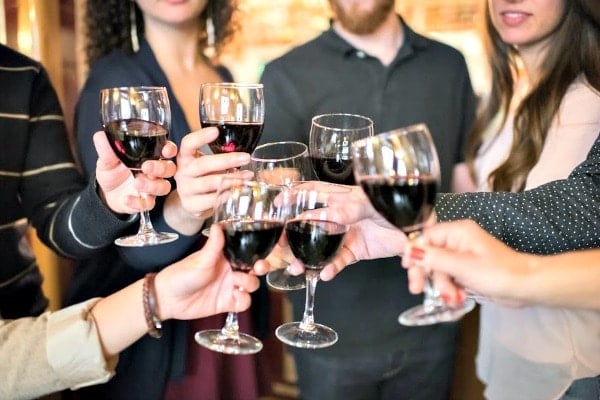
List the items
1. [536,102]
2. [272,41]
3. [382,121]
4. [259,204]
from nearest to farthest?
[259,204], [536,102], [382,121], [272,41]

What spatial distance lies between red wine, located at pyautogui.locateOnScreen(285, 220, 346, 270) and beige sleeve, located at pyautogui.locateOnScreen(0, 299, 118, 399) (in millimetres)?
414

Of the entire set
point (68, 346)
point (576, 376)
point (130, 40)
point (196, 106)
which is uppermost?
point (130, 40)

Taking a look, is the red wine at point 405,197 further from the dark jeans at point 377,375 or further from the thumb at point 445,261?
the dark jeans at point 377,375

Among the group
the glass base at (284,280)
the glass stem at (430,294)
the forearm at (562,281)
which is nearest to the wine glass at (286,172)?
the glass base at (284,280)

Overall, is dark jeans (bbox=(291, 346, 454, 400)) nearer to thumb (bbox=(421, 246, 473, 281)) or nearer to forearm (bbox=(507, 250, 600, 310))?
forearm (bbox=(507, 250, 600, 310))

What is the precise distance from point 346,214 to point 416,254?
213mm

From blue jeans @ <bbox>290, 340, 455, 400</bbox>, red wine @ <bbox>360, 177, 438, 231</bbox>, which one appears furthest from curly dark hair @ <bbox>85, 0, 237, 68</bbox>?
red wine @ <bbox>360, 177, 438, 231</bbox>

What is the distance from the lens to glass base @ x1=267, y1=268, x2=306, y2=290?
1.30 meters

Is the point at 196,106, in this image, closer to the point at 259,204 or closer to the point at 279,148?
the point at 279,148

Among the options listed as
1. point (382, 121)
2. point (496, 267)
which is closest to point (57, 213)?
point (382, 121)

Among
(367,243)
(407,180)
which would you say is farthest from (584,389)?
(407,180)

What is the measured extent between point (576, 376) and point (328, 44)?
1.14 m

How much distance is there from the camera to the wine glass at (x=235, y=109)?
4.05 feet

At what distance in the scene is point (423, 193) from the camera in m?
0.91
